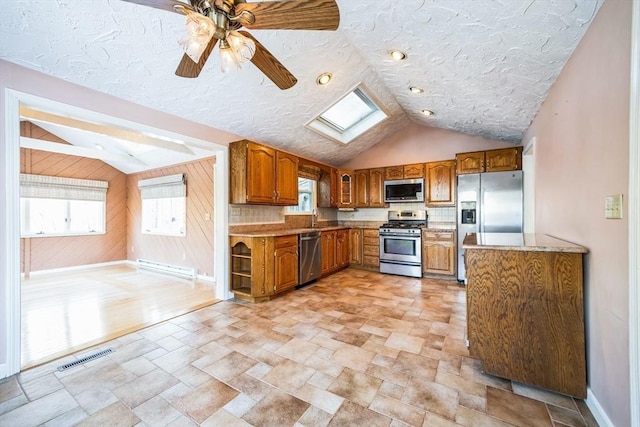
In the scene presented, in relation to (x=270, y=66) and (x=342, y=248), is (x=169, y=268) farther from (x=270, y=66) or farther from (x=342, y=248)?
(x=270, y=66)

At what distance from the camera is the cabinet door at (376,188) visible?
5.60 meters

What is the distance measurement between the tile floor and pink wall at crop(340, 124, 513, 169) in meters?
3.38

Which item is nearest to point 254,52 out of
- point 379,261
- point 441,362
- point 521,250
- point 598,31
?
point 598,31

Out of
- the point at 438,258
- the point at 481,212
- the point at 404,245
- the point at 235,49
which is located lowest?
the point at 438,258

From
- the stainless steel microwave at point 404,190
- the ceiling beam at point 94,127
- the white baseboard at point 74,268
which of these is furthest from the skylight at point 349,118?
the white baseboard at point 74,268

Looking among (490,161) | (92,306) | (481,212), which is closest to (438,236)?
(481,212)

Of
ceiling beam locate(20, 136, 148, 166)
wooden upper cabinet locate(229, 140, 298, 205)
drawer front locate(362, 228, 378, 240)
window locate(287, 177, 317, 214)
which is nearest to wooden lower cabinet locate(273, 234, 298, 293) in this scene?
wooden upper cabinet locate(229, 140, 298, 205)

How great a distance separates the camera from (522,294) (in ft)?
6.04

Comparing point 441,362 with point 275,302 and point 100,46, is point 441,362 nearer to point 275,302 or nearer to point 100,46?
point 275,302

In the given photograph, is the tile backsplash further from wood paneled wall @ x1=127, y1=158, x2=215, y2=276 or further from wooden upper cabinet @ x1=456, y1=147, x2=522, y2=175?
wood paneled wall @ x1=127, y1=158, x2=215, y2=276

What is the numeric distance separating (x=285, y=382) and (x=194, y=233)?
4150mm

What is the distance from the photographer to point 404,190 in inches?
209

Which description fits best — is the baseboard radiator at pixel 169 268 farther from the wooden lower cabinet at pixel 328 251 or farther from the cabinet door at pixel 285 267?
the wooden lower cabinet at pixel 328 251

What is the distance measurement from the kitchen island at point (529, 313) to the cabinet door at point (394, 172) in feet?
11.7
